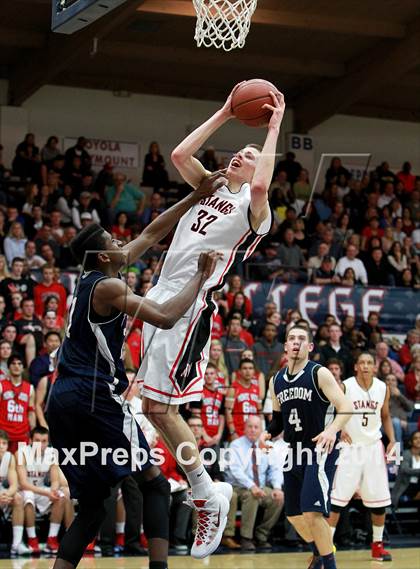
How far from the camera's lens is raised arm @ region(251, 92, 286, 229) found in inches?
259

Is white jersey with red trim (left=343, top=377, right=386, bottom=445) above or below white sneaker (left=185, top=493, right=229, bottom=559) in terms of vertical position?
above

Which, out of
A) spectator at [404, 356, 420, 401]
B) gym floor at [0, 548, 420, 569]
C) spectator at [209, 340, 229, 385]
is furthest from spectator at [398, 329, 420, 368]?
gym floor at [0, 548, 420, 569]

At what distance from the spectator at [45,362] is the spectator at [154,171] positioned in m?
7.66

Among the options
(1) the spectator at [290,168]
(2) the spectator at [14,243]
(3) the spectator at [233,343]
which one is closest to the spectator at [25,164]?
(2) the spectator at [14,243]

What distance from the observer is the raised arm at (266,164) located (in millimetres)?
6566

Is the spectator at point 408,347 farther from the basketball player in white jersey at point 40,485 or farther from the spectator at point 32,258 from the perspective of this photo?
the basketball player in white jersey at point 40,485

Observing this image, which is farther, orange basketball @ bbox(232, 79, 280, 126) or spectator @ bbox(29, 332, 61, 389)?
spectator @ bbox(29, 332, 61, 389)

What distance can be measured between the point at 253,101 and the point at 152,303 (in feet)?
5.15

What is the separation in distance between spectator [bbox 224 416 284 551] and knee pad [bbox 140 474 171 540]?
240 inches

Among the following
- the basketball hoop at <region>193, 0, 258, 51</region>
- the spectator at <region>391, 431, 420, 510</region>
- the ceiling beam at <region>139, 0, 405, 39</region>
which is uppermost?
the ceiling beam at <region>139, 0, 405, 39</region>

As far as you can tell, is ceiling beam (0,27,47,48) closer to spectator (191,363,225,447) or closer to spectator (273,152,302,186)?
spectator (273,152,302,186)

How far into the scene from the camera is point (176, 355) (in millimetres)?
6824

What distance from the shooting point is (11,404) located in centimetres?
1209

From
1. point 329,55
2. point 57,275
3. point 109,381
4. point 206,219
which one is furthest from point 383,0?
point 109,381
